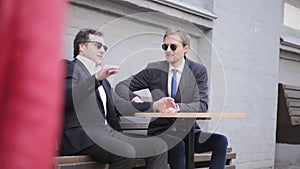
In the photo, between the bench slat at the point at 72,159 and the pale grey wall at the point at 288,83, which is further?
the pale grey wall at the point at 288,83

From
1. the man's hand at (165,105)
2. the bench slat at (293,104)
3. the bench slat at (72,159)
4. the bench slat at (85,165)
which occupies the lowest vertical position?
the bench slat at (85,165)

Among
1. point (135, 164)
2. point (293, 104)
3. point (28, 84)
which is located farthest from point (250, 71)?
point (28, 84)

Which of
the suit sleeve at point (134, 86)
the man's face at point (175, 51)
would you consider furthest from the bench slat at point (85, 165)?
the man's face at point (175, 51)

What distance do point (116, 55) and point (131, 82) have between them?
86 centimetres

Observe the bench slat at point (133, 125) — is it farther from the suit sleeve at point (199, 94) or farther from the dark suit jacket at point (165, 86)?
the suit sleeve at point (199, 94)

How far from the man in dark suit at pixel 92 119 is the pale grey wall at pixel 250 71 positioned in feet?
8.27

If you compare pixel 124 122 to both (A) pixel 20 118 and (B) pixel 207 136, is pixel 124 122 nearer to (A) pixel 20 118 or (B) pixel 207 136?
(B) pixel 207 136

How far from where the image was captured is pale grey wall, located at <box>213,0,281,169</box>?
5797 millimetres

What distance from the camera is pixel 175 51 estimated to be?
3.53 metres

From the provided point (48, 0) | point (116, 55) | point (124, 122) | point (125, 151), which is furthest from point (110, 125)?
point (48, 0)

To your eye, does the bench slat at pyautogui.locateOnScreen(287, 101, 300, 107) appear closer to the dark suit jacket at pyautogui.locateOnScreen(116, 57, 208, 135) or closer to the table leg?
the dark suit jacket at pyautogui.locateOnScreen(116, 57, 208, 135)

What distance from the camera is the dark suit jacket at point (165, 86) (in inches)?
139

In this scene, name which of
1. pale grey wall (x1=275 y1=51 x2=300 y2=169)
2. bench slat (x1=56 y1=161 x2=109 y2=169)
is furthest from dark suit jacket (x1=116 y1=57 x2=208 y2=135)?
pale grey wall (x1=275 y1=51 x2=300 y2=169)

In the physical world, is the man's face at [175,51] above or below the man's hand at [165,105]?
above
